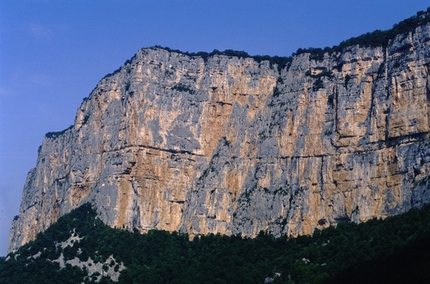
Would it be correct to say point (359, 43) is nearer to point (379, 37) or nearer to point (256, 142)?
point (379, 37)

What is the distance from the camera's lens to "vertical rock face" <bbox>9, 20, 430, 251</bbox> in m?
79.5

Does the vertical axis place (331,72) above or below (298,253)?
above

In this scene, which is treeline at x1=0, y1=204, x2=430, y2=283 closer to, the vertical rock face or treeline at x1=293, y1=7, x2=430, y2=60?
the vertical rock face

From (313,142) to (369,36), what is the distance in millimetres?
14079

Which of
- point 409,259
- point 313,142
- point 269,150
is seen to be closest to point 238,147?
point 269,150

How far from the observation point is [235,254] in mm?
78938

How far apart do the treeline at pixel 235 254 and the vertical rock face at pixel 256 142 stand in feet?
8.65

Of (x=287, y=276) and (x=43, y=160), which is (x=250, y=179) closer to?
(x=287, y=276)

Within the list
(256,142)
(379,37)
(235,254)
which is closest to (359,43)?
(379,37)

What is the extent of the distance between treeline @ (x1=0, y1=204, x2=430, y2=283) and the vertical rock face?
264 cm

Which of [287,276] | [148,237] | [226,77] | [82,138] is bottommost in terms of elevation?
[287,276]

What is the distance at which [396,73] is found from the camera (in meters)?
81.2

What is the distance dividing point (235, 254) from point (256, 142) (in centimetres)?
1699

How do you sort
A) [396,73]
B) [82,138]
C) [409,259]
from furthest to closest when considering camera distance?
1. [82,138]
2. [396,73]
3. [409,259]
